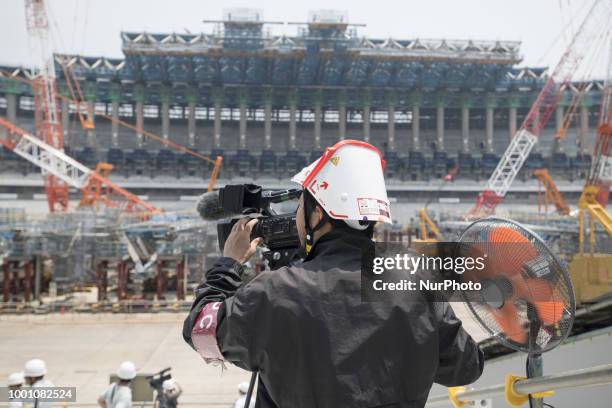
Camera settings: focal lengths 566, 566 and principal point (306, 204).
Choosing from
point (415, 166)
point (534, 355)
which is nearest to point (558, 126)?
point (415, 166)

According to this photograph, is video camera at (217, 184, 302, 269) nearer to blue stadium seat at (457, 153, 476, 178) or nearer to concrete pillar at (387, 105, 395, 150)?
concrete pillar at (387, 105, 395, 150)

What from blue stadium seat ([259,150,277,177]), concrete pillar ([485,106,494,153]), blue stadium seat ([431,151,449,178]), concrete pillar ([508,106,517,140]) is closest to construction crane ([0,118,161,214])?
blue stadium seat ([259,150,277,177])

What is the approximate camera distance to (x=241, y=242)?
6.64ft

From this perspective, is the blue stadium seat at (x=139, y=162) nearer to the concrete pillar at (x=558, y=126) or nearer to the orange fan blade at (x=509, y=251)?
the concrete pillar at (x=558, y=126)

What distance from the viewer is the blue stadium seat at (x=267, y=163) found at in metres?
63.9

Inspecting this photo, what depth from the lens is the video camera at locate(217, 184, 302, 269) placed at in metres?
2.09

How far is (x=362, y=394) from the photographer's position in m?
1.71

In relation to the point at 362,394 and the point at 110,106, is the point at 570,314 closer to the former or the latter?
the point at 362,394

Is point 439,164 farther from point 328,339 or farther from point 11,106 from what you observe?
point 328,339

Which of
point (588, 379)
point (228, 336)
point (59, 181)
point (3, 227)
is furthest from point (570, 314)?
point (59, 181)

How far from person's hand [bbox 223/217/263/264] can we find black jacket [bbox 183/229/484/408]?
0.72ft

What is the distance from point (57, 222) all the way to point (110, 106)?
43.7 meters

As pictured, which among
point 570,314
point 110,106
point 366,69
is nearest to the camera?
point 570,314

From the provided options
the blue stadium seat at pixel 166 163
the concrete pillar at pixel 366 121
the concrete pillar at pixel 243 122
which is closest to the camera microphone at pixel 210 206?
the concrete pillar at pixel 243 122
